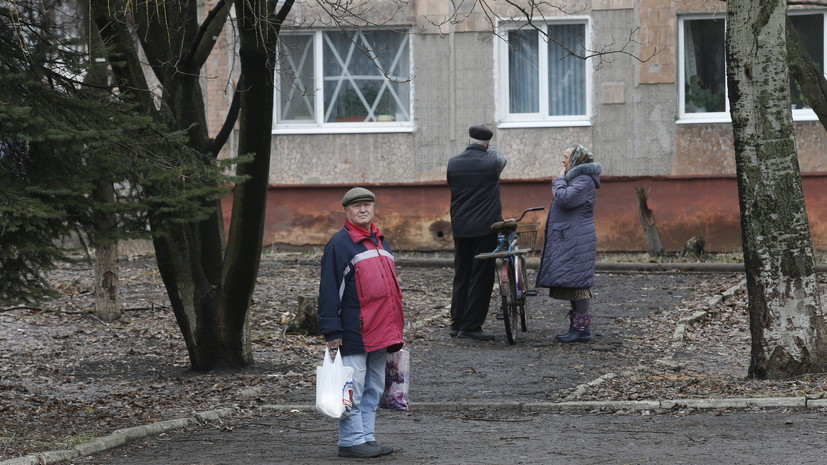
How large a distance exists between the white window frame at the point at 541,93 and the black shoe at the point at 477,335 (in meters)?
9.11

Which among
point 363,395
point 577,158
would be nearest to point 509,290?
point 577,158

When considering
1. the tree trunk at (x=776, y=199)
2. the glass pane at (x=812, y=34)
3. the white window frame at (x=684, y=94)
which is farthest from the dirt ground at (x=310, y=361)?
the glass pane at (x=812, y=34)

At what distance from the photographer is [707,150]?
20734mm

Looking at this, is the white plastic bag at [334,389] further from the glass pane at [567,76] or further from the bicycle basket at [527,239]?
the glass pane at [567,76]

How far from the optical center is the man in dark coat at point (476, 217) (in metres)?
12.5

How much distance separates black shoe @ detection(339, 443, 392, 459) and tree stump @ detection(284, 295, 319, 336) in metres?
6.05

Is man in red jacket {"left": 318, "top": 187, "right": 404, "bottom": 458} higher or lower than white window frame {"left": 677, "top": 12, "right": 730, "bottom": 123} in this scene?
lower

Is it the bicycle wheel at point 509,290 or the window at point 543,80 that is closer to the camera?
the bicycle wheel at point 509,290

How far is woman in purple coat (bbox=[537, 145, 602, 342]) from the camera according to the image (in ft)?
39.1

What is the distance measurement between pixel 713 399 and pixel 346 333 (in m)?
2.71

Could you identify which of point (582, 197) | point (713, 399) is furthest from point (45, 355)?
point (713, 399)

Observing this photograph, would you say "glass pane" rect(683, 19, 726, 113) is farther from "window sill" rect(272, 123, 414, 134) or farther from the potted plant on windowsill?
"window sill" rect(272, 123, 414, 134)

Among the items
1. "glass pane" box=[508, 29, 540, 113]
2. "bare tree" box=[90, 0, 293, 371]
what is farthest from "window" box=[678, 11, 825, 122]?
"bare tree" box=[90, 0, 293, 371]

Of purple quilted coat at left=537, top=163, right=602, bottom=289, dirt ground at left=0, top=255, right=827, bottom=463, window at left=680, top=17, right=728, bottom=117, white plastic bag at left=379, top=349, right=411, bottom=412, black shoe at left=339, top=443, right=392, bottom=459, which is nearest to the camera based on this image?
black shoe at left=339, top=443, right=392, bottom=459
